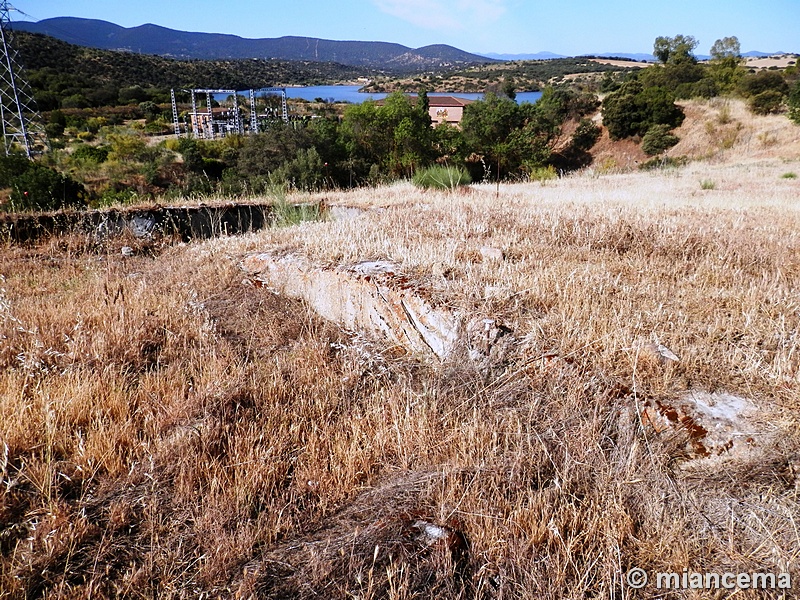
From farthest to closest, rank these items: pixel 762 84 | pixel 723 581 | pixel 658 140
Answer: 1. pixel 762 84
2. pixel 658 140
3. pixel 723 581

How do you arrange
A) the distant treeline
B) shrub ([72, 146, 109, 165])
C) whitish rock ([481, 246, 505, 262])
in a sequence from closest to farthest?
whitish rock ([481, 246, 505, 262])
shrub ([72, 146, 109, 165])
the distant treeline

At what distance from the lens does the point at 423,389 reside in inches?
115

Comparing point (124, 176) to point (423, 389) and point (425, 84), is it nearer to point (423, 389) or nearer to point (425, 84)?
point (423, 389)

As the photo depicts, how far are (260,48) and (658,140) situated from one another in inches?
5880

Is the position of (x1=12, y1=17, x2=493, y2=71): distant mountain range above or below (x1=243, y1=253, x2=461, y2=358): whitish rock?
above

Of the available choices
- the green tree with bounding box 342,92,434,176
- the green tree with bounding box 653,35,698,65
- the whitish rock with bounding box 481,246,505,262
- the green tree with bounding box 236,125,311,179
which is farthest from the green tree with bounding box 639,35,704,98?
the whitish rock with bounding box 481,246,505,262

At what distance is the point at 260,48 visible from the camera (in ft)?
481

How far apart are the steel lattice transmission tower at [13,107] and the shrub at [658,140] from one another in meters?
36.9

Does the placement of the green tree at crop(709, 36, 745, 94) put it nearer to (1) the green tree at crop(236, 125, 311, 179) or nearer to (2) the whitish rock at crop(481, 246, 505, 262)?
(1) the green tree at crop(236, 125, 311, 179)

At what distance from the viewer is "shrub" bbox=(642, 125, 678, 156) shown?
2920 centimetres

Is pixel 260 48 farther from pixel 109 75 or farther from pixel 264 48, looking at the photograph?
pixel 109 75

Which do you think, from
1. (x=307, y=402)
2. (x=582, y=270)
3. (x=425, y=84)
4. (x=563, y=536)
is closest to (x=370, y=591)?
(x=563, y=536)

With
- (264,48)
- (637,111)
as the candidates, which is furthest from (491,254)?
(264,48)

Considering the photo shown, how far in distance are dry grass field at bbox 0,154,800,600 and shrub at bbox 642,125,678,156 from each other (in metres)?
29.5
